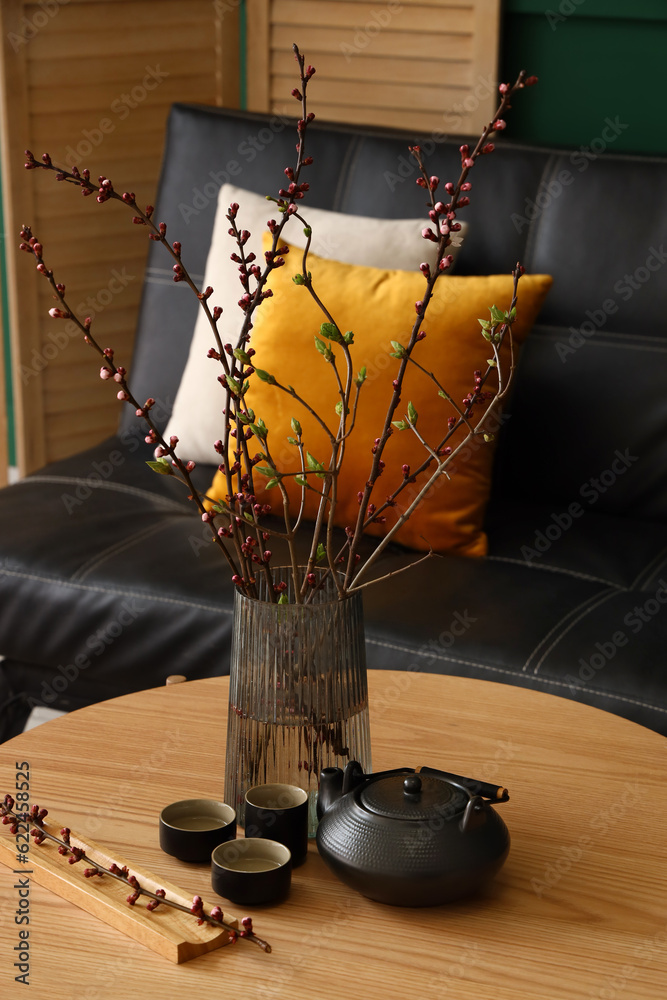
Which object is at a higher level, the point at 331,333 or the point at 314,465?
the point at 331,333

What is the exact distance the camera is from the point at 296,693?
3.03 ft

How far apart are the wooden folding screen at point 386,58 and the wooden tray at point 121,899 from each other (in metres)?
2.08

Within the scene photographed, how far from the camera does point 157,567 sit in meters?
1.68

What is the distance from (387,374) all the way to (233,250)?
1.40 ft

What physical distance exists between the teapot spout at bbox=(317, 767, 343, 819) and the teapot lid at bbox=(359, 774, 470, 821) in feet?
0.08

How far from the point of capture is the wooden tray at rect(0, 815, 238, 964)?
2.71 feet

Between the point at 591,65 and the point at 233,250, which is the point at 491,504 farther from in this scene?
the point at 591,65

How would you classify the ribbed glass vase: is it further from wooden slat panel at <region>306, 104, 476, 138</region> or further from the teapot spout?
wooden slat panel at <region>306, 104, 476, 138</region>

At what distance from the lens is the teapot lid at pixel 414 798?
33.9 inches

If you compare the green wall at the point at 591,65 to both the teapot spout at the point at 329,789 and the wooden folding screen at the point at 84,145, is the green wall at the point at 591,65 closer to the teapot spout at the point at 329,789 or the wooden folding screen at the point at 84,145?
the wooden folding screen at the point at 84,145

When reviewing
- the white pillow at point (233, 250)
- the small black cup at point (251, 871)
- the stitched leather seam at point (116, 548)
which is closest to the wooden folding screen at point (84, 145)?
the white pillow at point (233, 250)

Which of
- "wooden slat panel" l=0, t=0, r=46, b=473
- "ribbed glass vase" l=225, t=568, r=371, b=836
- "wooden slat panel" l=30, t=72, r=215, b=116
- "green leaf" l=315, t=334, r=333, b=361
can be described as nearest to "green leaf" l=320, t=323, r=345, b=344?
"green leaf" l=315, t=334, r=333, b=361

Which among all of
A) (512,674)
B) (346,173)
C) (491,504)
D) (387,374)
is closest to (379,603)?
(512,674)

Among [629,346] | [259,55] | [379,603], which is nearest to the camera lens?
[379,603]
